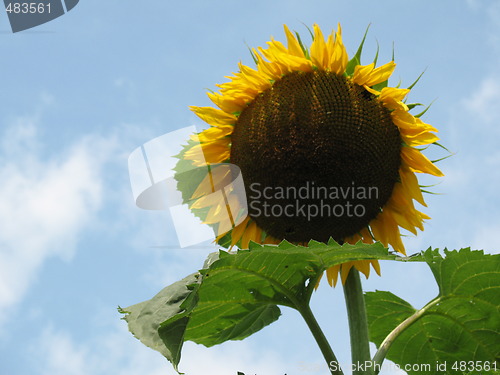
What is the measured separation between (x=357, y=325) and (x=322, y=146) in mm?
808

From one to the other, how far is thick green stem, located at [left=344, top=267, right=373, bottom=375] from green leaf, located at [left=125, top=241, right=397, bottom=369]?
22 centimetres

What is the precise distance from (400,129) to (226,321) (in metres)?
1.22

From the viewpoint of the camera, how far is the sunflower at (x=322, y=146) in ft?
9.14

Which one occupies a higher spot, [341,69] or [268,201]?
[341,69]

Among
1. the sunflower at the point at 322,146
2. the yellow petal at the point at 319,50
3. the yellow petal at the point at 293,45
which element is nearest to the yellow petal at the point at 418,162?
the sunflower at the point at 322,146

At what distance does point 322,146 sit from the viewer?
277 centimetres

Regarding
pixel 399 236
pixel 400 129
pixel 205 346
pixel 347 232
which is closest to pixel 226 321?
pixel 205 346

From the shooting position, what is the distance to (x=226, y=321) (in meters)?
2.99

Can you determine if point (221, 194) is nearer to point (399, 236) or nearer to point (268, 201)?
point (268, 201)

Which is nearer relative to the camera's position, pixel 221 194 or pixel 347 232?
pixel 347 232

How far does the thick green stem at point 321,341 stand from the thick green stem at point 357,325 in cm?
9

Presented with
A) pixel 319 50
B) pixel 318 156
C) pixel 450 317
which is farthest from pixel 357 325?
pixel 319 50

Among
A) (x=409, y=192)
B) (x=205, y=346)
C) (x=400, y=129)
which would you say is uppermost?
(x=400, y=129)

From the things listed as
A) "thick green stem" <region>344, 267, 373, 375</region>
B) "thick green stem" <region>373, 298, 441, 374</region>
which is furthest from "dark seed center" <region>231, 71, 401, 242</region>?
"thick green stem" <region>373, 298, 441, 374</region>
